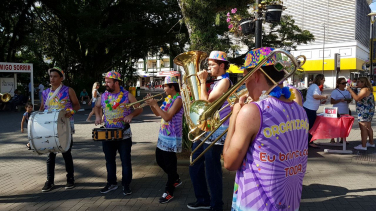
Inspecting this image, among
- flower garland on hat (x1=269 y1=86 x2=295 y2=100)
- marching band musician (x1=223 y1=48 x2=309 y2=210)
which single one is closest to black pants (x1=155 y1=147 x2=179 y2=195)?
marching band musician (x1=223 y1=48 x2=309 y2=210)

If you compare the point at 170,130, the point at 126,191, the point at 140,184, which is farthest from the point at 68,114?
the point at 170,130

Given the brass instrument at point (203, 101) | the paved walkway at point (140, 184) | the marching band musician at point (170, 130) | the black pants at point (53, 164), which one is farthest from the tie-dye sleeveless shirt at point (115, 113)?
the brass instrument at point (203, 101)

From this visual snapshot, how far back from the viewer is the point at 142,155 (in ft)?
24.1

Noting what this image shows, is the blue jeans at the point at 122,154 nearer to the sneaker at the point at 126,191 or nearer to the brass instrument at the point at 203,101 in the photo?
the sneaker at the point at 126,191

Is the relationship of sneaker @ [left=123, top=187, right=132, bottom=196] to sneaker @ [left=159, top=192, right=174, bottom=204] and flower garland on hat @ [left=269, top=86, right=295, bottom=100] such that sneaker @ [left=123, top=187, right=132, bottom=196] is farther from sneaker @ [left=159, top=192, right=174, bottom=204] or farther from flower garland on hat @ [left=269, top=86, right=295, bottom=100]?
flower garland on hat @ [left=269, top=86, right=295, bottom=100]

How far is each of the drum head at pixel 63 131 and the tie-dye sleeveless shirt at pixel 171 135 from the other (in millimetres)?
1445

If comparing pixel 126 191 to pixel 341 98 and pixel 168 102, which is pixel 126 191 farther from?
pixel 341 98

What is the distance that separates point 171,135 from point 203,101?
161cm

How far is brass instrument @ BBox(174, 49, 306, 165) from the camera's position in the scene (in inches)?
74.8

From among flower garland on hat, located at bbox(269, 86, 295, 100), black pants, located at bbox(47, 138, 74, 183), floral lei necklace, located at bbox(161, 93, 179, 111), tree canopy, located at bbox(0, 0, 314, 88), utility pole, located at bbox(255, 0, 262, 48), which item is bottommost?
black pants, located at bbox(47, 138, 74, 183)

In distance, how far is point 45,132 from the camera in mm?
4457

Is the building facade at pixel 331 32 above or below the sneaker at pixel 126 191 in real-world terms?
above

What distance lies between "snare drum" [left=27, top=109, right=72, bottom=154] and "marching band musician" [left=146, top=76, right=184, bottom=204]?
55.4 inches

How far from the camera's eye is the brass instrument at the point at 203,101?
6.23ft
